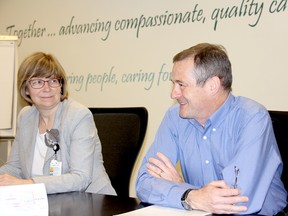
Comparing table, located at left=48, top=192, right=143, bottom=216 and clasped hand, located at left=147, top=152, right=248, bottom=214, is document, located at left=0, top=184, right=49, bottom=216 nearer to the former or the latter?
table, located at left=48, top=192, right=143, bottom=216

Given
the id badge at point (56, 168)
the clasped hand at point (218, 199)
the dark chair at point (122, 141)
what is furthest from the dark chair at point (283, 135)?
the id badge at point (56, 168)

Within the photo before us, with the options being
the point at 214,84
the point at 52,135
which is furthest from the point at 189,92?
the point at 52,135

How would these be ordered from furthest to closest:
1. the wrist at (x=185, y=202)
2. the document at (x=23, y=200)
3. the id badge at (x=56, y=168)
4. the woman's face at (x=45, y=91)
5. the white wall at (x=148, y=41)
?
1. the white wall at (x=148, y=41)
2. the woman's face at (x=45, y=91)
3. the id badge at (x=56, y=168)
4. the wrist at (x=185, y=202)
5. the document at (x=23, y=200)

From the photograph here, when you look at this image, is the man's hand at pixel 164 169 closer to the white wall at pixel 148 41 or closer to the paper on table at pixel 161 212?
the paper on table at pixel 161 212

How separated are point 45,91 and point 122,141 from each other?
537 mm

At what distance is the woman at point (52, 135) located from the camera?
2.49m

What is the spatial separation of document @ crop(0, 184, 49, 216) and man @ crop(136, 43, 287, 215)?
1.61ft

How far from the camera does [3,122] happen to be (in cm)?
462

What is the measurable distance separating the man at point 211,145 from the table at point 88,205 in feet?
0.45

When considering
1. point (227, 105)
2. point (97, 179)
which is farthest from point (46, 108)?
point (227, 105)

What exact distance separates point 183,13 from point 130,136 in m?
1.85

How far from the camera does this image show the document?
159cm

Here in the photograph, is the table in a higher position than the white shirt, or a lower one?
lower

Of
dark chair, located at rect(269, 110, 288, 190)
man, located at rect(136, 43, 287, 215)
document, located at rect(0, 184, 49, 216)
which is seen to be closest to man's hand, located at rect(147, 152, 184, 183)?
man, located at rect(136, 43, 287, 215)
